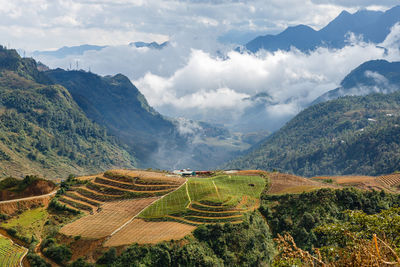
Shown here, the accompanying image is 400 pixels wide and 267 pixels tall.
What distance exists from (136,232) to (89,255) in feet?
36.5

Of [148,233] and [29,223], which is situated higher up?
[29,223]

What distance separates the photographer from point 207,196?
9344 cm

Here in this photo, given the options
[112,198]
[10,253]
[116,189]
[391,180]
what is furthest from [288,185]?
[10,253]

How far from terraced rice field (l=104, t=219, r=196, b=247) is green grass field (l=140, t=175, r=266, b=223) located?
389 cm

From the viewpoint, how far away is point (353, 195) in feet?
306

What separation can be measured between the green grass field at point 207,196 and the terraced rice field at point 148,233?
389 centimetres

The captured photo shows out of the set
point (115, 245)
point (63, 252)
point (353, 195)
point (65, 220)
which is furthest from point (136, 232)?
point (353, 195)

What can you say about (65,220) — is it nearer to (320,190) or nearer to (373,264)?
(320,190)

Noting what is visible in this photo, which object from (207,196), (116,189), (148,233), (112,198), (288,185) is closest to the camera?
(148,233)

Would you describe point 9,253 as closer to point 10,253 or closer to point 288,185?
point 10,253

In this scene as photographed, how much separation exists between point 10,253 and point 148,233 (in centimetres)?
2953

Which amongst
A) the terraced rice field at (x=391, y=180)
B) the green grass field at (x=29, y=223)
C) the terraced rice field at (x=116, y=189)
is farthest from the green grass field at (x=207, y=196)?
the terraced rice field at (x=391, y=180)

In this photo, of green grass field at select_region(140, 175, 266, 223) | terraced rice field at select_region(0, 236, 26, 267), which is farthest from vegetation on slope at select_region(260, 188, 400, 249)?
terraced rice field at select_region(0, 236, 26, 267)

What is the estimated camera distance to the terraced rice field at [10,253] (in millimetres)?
75062
